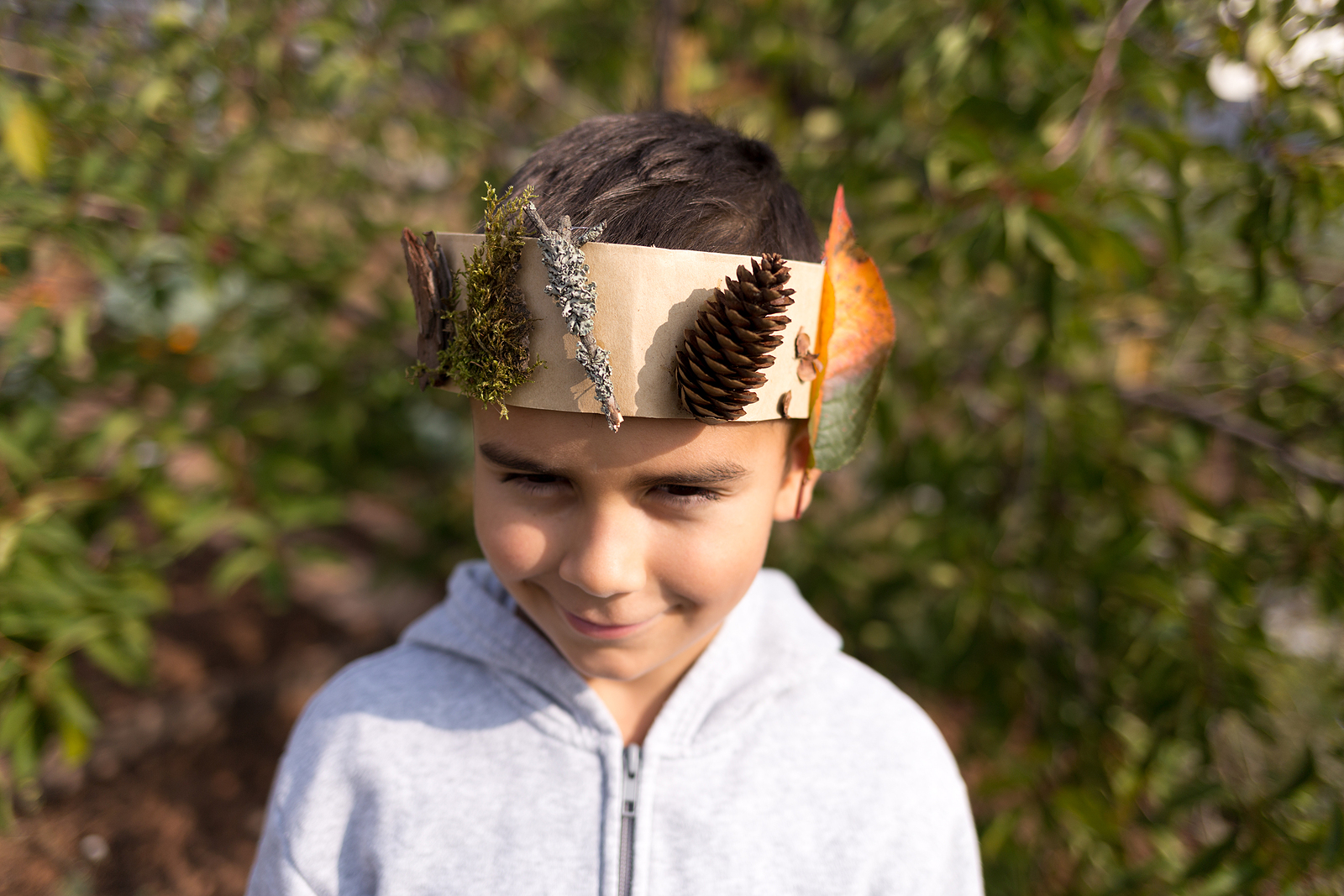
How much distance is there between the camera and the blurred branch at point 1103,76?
1515mm

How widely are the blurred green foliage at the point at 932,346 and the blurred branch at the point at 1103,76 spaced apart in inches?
0.7

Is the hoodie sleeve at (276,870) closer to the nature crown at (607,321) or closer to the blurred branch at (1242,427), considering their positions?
the nature crown at (607,321)

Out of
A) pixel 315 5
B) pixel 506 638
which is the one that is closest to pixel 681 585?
pixel 506 638

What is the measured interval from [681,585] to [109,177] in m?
1.62

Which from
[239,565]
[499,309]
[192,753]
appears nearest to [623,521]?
[499,309]

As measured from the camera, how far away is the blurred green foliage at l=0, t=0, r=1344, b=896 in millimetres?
1489

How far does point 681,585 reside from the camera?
961 mm

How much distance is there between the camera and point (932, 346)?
2006 mm

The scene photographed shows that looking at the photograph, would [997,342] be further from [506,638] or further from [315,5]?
[315,5]

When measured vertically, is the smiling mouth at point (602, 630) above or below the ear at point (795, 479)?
below

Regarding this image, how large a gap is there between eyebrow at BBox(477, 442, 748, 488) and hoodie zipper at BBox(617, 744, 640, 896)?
1.40 ft

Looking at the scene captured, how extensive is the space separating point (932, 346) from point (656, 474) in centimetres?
132

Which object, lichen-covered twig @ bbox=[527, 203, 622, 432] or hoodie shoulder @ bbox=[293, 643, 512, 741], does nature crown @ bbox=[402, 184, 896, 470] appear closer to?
lichen-covered twig @ bbox=[527, 203, 622, 432]

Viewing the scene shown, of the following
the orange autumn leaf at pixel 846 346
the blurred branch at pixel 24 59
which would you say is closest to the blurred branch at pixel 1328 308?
the orange autumn leaf at pixel 846 346
